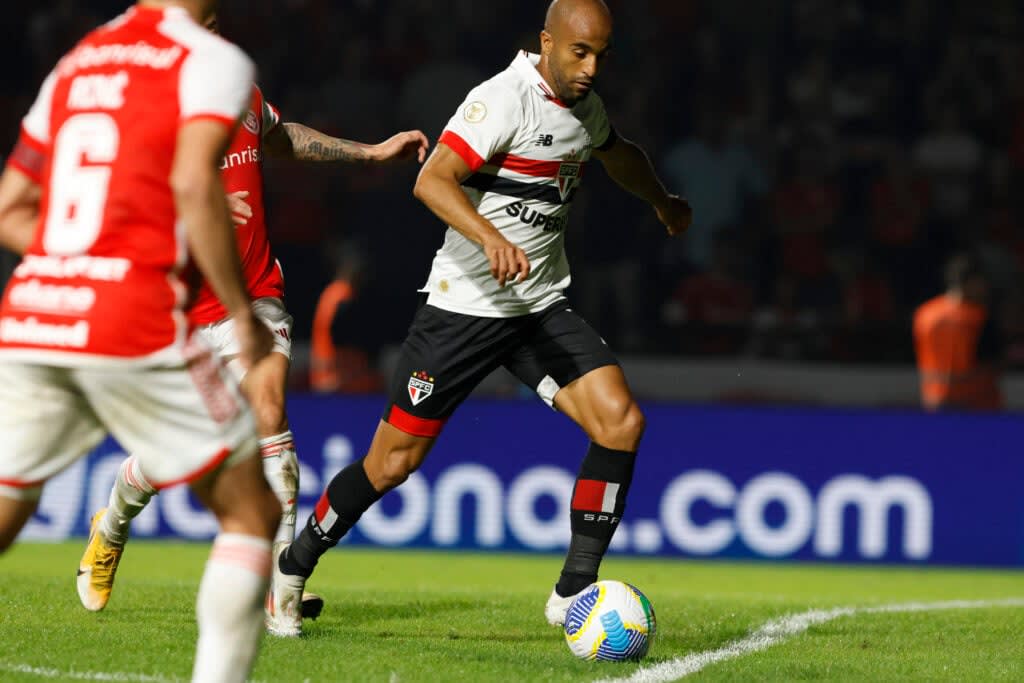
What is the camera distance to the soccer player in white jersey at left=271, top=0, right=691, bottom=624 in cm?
639

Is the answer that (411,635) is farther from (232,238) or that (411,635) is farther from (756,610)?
(232,238)

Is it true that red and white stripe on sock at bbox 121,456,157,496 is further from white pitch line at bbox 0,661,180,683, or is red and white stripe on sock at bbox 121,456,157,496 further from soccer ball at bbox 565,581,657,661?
soccer ball at bbox 565,581,657,661

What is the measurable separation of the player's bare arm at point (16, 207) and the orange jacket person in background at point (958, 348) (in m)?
9.97

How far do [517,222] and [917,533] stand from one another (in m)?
5.82

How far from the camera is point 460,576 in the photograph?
10430 mm

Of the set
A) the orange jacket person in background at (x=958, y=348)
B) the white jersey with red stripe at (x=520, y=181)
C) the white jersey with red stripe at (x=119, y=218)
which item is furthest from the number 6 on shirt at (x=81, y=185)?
the orange jacket person in background at (x=958, y=348)

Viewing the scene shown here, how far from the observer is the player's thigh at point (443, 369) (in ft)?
21.8

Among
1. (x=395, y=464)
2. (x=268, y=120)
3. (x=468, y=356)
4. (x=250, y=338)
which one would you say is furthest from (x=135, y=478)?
(x=250, y=338)

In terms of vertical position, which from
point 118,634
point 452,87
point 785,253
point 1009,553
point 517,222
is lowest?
point 118,634

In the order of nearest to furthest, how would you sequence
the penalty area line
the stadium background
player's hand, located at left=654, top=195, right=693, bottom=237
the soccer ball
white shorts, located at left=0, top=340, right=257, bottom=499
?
white shorts, located at left=0, top=340, right=257, bottom=499
the penalty area line
the soccer ball
player's hand, located at left=654, top=195, right=693, bottom=237
the stadium background

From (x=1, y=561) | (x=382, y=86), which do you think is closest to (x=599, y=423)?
(x=1, y=561)

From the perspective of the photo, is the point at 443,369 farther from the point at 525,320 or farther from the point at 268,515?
the point at 268,515

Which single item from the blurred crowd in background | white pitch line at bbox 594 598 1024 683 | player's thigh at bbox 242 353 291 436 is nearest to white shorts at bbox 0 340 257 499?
white pitch line at bbox 594 598 1024 683

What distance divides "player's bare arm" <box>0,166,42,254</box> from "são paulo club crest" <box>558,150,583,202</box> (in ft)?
8.84
